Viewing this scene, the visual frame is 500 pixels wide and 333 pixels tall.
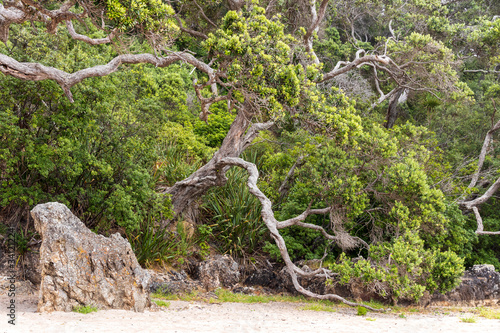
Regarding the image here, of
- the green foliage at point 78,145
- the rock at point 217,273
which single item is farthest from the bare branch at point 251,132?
the rock at point 217,273

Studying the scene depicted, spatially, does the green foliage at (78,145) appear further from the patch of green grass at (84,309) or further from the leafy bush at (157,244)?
the patch of green grass at (84,309)

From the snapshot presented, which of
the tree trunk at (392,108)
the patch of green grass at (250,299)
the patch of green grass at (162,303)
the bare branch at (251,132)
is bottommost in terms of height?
the patch of green grass at (250,299)

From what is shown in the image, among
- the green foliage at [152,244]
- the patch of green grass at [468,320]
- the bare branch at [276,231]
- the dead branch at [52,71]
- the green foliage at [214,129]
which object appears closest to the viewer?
the dead branch at [52,71]

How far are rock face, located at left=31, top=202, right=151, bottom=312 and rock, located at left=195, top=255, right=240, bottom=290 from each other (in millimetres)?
2927

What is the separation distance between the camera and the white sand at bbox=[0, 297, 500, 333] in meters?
5.32

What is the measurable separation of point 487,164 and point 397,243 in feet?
29.8

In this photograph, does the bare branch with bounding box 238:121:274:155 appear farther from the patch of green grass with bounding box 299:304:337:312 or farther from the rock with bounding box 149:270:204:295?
the patch of green grass with bounding box 299:304:337:312

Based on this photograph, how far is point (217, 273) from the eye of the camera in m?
9.80

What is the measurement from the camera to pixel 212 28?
1527 cm

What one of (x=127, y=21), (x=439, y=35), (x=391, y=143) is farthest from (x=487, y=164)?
(x=127, y=21)

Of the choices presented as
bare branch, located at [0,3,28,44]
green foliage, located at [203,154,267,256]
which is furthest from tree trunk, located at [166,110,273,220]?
bare branch, located at [0,3,28,44]

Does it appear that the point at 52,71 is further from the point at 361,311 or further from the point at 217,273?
the point at 361,311

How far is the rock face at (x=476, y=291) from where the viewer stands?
9.63 m

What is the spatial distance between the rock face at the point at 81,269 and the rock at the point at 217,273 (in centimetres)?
293
